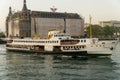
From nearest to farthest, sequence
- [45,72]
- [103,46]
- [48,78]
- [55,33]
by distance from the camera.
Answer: [48,78], [45,72], [103,46], [55,33]

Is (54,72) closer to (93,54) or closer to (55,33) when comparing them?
(93,54)

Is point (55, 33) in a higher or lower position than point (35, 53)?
higher

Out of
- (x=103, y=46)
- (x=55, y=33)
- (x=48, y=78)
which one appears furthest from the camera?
(x=55, y=33)

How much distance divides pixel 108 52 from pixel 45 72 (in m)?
26.9

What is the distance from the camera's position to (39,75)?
45719 mm

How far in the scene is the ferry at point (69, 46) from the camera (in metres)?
71.9

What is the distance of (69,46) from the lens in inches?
2980

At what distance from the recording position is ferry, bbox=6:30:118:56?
71.9 meters

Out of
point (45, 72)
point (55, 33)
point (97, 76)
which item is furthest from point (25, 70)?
point (55, 33)

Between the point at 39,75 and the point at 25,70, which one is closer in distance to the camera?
the point at 39,75

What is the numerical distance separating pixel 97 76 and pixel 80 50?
95.5 feet

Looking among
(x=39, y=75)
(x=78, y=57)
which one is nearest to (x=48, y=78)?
(x=39, y=75)

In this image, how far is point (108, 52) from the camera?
72.1m

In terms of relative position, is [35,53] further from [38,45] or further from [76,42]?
[76,42]
